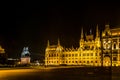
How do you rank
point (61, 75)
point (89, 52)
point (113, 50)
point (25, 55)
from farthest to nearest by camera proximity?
point (25, 55)
point (89, 52)
point (113, 50)
point (61, 75)

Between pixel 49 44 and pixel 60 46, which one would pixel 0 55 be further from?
pixel 49 44

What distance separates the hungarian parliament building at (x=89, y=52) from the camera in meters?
132

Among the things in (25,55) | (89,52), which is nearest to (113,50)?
(89,52)

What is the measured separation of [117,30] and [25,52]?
58.2m

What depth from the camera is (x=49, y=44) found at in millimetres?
174875

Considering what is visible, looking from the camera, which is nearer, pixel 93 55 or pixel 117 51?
pixel 117 51

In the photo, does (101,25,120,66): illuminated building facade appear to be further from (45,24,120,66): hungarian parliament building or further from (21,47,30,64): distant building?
(21,47,30,64): distant building

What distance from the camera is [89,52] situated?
144 m

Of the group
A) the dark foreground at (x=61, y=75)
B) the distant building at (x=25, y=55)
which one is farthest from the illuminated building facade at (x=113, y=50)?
the dark foreground at (x=61, y=75)

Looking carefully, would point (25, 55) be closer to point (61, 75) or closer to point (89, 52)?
point (89, 52)

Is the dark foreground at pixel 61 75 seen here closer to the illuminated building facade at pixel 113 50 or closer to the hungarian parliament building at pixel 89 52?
the illuminated building facade at pixel 113 50

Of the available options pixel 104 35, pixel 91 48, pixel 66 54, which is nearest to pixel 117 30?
pixel 104 35

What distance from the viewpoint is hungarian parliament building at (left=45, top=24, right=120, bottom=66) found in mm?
132375

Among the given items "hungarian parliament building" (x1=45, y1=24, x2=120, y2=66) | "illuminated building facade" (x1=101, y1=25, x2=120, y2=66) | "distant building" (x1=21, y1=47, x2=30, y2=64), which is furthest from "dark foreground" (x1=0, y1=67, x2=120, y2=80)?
"distant building" (x1=21, y1=47, x2=30, y2=64)
